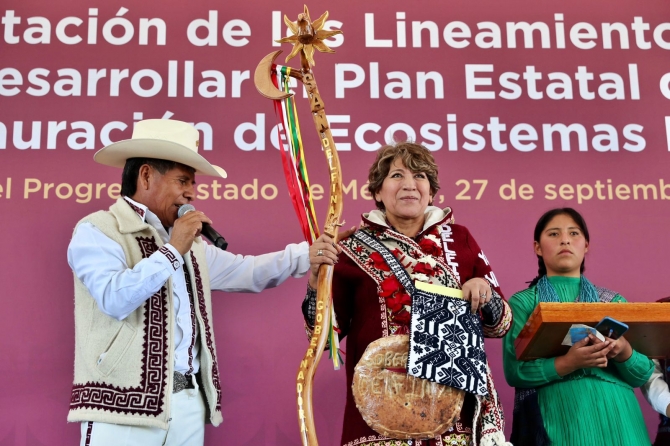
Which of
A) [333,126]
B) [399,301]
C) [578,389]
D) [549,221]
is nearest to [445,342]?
[399,301]

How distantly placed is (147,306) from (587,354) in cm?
136

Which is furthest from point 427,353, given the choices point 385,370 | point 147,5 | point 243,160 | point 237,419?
point 147,5

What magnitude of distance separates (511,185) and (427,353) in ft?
5.00

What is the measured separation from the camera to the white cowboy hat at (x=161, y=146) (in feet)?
10.2

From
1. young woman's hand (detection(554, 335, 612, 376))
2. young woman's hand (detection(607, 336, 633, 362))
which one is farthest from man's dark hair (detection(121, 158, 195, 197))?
young woman's hand (detection(607, 336, 633, 362))

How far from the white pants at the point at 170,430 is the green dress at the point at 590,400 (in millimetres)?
1061

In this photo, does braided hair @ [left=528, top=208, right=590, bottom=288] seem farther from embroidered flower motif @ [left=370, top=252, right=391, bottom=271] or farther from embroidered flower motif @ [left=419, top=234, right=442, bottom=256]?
embroidered flower motif @ [left=370, top=252, right=391, bottom=271]

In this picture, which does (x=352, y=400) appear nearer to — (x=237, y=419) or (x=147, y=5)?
(x=237, y=419)

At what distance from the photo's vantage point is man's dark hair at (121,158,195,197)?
123 inches

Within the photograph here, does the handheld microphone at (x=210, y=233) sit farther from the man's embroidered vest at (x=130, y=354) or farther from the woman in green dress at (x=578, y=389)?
the woman in green dress at (x=578, y=389)

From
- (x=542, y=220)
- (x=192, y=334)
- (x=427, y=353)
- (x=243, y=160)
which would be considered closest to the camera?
(x=427, y=353)

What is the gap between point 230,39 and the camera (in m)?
4.13

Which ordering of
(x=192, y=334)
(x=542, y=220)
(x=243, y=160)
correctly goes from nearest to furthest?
(x=192, y=334)
(x=542, y=220)
(x=243, y=160)

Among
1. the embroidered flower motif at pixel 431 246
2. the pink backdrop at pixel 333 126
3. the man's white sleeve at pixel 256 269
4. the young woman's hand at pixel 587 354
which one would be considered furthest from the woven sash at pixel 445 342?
the pink backdrop at pixel 333 126
